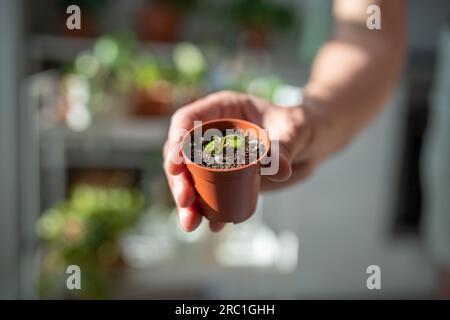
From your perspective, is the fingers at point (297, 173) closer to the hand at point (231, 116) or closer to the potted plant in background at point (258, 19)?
the hand at point (231, 116)

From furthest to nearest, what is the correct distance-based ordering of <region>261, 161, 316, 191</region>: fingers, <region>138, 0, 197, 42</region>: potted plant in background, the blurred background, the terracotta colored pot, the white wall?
1. <region>138, 0, 197, 42</region>: potted plant in background
2. the white wall
3. the blurred background
4. <region>261, 161, 316, 191</region>: fingers
5. the terracotta colored pot

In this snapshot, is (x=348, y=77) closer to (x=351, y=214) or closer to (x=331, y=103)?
(x=331, y=103)

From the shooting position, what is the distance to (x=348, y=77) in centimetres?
54

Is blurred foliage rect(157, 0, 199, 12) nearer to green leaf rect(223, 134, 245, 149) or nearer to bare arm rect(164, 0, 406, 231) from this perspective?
bare arm rect(164, 0, 406, 231)

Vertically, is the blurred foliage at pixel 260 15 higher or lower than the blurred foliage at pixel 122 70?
higher

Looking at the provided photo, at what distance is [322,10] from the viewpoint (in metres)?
1.27

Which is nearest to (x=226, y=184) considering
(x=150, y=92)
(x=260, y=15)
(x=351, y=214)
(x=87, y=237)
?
(x=87, y=237)

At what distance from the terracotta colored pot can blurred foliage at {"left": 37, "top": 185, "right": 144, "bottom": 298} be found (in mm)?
919

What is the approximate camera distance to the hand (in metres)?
0.37

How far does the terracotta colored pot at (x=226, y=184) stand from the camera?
0.35 metres

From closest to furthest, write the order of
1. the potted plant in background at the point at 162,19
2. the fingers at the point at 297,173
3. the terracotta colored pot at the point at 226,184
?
the terracotta colored pot at the point at 226,184 < the fingers at the point at 297,173 < the potted plant in background at the point at 162,19

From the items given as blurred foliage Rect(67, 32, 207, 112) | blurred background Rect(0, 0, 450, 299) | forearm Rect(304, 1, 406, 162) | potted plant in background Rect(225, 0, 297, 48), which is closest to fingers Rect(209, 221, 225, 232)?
forearm Rect(304, 1, 406, 162)

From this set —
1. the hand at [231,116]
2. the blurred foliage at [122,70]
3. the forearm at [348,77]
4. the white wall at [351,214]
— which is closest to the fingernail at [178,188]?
the hand at [231,116]
